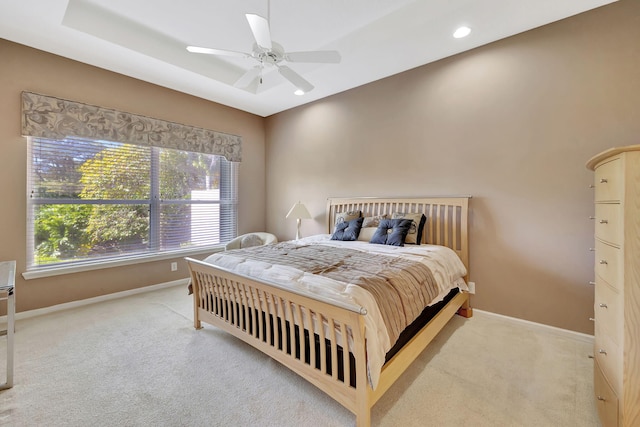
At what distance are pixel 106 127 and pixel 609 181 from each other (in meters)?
4.58

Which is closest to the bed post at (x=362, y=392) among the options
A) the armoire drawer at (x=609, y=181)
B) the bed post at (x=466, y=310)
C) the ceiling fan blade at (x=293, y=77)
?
the armoire drawer at (x=609, y=181)

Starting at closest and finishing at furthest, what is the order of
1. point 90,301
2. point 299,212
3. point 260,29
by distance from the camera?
1. point 260,29
2. point 90,301
3. point 299,212

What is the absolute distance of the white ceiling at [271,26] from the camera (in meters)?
2.36

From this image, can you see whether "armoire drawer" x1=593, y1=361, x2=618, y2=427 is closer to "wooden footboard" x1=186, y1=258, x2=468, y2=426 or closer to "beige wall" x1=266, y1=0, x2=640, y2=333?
"wooden footboard" x1=186, y1=258, x2=468, y2=426

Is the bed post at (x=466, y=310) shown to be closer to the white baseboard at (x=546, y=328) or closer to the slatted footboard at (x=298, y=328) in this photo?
the white baseboard at (x=546, y=328)

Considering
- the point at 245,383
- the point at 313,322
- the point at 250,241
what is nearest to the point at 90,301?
the point at 250,241

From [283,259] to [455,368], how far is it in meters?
1.51

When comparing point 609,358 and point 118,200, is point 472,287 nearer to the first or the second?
point 609,358

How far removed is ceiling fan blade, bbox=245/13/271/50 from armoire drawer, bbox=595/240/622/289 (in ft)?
7.88

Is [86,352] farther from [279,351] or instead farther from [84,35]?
[84,35]

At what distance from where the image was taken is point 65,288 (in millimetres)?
3053

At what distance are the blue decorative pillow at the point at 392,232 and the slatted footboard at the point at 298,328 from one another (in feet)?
4.90

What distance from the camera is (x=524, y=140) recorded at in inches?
103

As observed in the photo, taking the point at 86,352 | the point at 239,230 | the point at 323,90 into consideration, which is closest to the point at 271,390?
the point at 86,352
